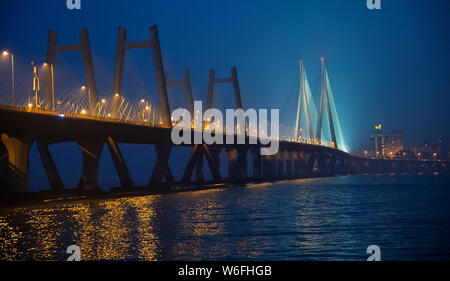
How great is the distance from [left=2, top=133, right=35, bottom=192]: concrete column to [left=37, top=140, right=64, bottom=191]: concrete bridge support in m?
9.46

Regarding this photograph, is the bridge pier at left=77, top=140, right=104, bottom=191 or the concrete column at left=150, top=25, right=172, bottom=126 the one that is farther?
the concrete column at left=150, top=25, right=172, bottom=126

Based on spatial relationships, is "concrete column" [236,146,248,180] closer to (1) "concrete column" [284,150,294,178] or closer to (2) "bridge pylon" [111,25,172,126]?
(2) "bridge pylon" [111,25,172,126]

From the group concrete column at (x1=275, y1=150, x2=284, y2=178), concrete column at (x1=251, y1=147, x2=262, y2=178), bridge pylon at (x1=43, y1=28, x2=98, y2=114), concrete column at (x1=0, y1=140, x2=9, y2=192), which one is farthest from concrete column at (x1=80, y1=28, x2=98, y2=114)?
concrete column at (x1=275, y1=150, x2=284, y2=178)

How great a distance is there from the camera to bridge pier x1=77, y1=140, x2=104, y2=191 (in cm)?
4991

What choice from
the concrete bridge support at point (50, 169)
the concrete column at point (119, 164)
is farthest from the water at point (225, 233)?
the concrete column at point (119, 164)

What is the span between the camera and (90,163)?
165 feet

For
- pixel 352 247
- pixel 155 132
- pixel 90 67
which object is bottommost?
pixel 352 247

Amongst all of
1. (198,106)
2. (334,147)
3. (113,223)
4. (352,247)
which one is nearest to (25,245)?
(113,223)

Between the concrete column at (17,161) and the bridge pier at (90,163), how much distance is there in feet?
31.6

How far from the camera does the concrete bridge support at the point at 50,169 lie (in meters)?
50.1

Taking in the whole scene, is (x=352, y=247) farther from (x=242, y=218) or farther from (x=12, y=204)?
(x=12, y=204)

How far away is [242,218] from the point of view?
94.9ft
